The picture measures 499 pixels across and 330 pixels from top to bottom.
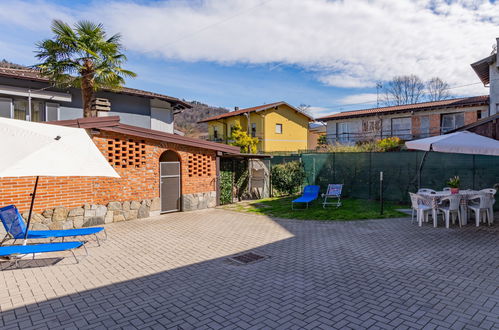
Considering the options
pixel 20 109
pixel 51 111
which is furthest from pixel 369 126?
pixel 20 109

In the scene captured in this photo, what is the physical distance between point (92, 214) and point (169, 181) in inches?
111

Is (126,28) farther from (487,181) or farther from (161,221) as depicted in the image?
(487,181)

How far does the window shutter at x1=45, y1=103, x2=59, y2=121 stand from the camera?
14.6m

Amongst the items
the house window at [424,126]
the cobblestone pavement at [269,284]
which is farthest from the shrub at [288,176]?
the house window at [424,126]

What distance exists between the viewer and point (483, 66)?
19344mm

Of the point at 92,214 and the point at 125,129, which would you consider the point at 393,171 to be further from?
the point at 92,214

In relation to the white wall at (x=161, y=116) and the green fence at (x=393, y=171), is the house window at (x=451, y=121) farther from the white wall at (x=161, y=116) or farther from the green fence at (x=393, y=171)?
the white wall at (x=161, y=116)

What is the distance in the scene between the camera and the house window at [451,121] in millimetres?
23492

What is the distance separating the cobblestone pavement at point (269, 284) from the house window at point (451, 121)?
19.3 m

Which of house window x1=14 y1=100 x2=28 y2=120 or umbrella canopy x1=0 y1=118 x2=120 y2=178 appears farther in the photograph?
house window x1=14 y1=100 x2=28 y2=120

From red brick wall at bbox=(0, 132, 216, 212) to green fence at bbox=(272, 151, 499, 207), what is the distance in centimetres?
568

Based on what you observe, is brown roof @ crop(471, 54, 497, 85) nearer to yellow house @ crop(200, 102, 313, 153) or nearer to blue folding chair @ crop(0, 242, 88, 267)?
yellow house @ crop(200, 102, 313, 153)

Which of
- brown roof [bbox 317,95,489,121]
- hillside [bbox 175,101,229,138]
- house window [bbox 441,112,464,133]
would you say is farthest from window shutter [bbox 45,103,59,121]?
hillside [bbox 175,101,229,138]

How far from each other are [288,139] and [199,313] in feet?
97.7
